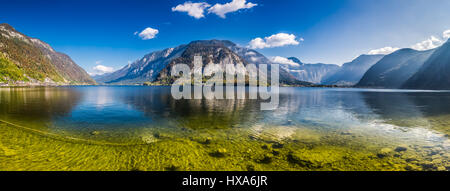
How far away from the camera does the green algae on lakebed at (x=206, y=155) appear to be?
15.9 meters

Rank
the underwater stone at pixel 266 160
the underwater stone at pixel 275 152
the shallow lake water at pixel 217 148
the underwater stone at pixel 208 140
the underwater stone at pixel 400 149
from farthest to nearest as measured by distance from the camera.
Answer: the underwater stone at pixel 208 140 → the underwater stone at pixel 400 149 → the underwater stone at pixel 275 152 → the underwater stone at pixel 266 160 → the shallow lake water at pixel 217 148

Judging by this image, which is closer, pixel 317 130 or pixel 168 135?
pixel 168 135

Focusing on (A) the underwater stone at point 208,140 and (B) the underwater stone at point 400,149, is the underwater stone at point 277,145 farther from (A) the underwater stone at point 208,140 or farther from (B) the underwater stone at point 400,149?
(B) the underwater stone at point 400,149

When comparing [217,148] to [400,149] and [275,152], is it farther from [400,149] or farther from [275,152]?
[400,149]

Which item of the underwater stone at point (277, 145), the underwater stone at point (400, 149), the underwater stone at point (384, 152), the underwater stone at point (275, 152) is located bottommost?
the underwater stone at point (400, 149)

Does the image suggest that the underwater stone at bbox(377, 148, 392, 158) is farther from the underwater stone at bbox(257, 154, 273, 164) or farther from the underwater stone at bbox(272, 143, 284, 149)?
the underwater stone at bbox(257, 154, 273, 164)

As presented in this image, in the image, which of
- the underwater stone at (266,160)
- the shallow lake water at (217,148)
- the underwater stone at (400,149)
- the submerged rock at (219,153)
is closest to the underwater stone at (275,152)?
the shallow lake water at (217,148)

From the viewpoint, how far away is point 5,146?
19.5 m

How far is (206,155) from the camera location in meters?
18.5
